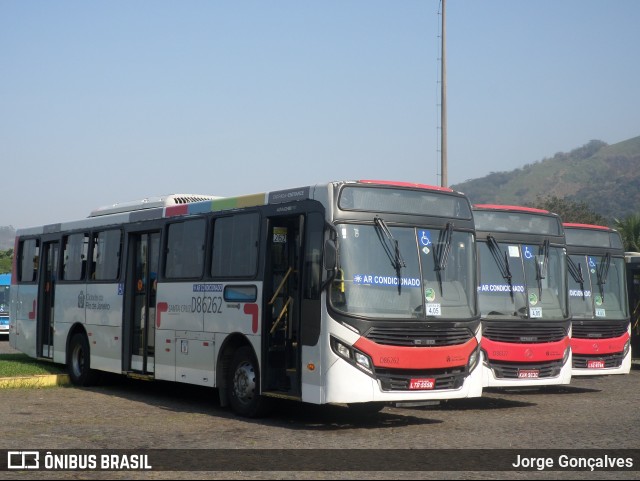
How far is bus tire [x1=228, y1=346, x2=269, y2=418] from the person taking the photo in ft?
44.5

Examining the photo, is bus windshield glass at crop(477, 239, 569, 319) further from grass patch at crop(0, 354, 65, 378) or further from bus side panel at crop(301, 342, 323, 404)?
grass patch at crop(0, 354, 65, 378)

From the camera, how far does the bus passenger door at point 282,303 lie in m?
13.0

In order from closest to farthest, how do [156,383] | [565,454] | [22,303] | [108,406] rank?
[565,454] < [108,406] < [156,383] < [22,303]

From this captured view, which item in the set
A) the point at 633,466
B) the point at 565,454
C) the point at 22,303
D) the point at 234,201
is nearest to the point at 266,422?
the point at 234,201

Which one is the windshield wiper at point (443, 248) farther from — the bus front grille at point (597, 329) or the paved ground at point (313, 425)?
the bus front grille at point (597, 329)

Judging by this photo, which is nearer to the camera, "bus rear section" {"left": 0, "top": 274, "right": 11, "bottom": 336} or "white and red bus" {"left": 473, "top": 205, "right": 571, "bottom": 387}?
"white and red bus" {"left": 473, "top": 205, "right": 571, "bottom": 387}

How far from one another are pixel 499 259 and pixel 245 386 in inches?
191

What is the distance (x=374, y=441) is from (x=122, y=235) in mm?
7945

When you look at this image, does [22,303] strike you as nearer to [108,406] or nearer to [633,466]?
[108,406]

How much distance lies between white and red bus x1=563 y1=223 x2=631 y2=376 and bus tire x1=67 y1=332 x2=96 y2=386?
9111 millimetres

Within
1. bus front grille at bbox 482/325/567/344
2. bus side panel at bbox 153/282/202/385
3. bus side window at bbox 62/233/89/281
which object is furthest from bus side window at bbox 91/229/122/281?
bus front grille at bbox 482/325/567/344

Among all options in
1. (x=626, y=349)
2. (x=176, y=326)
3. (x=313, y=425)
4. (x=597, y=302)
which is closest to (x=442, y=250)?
(x=313, y=425)

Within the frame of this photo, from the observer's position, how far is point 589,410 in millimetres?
15211

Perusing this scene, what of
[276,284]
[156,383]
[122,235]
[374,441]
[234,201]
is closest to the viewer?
[374,441]
